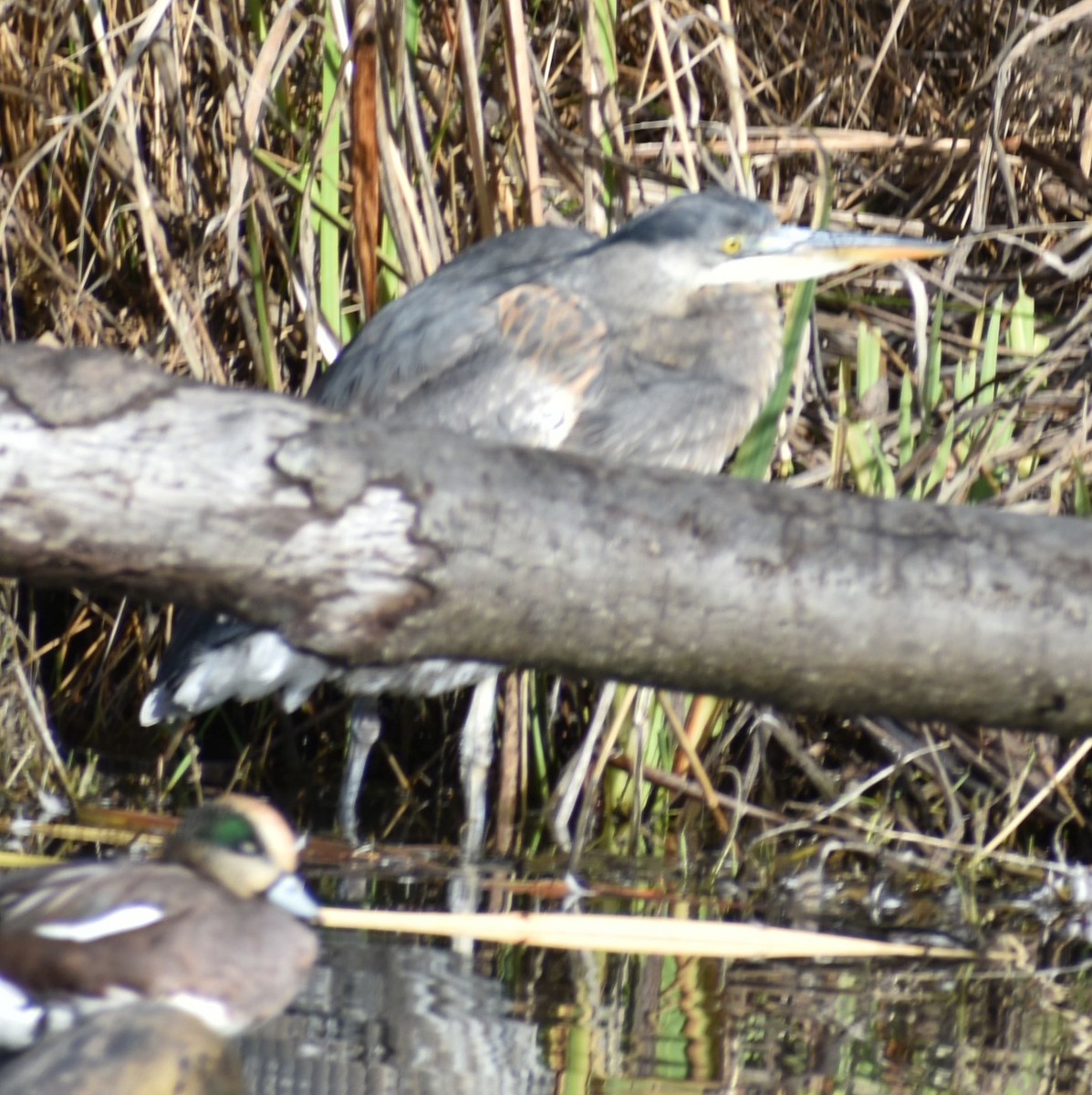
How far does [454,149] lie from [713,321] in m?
0.69

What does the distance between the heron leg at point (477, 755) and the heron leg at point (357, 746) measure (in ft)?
0.62

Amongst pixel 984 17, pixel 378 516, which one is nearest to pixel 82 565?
pixel 378 516

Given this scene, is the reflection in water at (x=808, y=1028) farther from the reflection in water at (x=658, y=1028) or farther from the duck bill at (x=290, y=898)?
the duck bill at (x=290, y=898)

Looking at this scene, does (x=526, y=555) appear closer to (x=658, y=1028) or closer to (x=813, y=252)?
(x=658, y=1028)

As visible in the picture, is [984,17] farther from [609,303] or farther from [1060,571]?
[1060,571]

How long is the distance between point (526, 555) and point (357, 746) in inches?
83.4

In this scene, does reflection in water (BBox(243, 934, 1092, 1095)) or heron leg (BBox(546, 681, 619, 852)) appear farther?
heron leg (BBox(546, 681, 619, 852))

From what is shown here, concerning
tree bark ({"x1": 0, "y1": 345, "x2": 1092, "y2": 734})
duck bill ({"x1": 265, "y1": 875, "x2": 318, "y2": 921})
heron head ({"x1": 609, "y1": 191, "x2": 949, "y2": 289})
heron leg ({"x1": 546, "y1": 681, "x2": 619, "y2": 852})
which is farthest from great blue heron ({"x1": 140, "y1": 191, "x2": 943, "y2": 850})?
tree bark ({"x1": 0, "y1": 345, "x2": 1092, "y2": 734})

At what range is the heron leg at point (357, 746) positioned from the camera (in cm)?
348

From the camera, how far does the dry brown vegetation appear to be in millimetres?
3496

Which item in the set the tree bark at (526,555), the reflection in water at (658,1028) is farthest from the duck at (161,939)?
the tree bark at (526,555)

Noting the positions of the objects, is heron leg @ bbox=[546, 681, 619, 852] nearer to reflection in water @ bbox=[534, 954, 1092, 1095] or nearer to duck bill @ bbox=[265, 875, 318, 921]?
reflection in water @ bbox=[534, 954, 1092, 1095]

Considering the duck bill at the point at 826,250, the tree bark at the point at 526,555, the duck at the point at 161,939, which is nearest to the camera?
the tree bark at the point at 526,555

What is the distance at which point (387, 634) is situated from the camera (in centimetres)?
153
